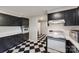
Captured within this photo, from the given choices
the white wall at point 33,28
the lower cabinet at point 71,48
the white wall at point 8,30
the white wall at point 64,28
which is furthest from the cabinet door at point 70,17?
the white wall at point 8,30

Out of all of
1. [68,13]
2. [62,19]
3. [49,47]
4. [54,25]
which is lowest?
[49,47]

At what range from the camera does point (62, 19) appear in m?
1.61

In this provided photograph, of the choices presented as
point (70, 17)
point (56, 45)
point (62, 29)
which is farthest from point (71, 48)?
point (70, 17)

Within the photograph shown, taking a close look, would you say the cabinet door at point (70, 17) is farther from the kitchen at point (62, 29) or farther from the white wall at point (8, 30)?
the white wall at point (8, 30)

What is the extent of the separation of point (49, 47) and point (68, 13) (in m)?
1.26

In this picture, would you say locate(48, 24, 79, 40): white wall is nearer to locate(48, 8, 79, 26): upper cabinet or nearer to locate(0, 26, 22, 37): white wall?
locate(48, 8, 79, 26): upper cabinet

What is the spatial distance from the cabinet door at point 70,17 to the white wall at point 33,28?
68.6 inches

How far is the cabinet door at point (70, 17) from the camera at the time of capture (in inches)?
57.4

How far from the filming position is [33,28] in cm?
302

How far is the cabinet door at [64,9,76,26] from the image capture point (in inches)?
57.4
